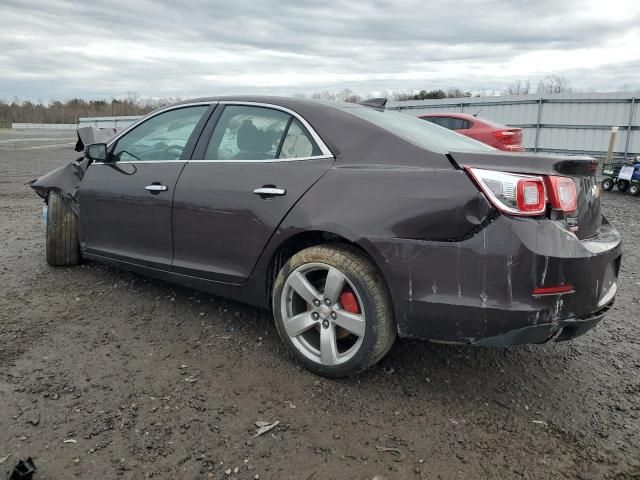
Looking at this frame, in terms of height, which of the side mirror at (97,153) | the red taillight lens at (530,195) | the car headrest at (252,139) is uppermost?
the car headrest at (252,139)

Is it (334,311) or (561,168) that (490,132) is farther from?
(334,311)

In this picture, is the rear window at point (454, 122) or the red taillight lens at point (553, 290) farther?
the rear window at point (454, 122)

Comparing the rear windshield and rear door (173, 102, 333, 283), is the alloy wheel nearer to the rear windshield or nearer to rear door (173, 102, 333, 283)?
rear door (173, 102, 333, 283)

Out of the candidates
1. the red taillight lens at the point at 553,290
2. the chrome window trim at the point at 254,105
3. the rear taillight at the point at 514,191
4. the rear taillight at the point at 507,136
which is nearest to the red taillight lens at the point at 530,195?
the rear taillight at the point at 514,191

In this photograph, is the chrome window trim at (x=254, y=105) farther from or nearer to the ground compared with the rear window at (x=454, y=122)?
nearer to the ground

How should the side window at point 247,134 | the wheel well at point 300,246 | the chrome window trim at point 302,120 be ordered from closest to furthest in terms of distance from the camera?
1. the wheel well at point 300,246
2. the chrome window trim at point 302,120
3. the side window at point 247,134

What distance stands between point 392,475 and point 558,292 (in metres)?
1.07

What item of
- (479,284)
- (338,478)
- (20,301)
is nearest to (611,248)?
(479,284)

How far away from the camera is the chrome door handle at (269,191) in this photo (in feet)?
9.58

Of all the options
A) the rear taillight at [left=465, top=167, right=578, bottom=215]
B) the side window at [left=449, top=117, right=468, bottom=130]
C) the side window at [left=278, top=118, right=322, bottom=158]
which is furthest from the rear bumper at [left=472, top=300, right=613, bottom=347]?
the side window at [left=449, top=117, right=468, bottom=130]

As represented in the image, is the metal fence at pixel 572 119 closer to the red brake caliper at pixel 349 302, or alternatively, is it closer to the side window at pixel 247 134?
the side window at pixel 247 134

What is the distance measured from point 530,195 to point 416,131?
3.03ft

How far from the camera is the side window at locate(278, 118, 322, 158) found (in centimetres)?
296

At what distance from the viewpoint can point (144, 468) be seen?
2.12m
